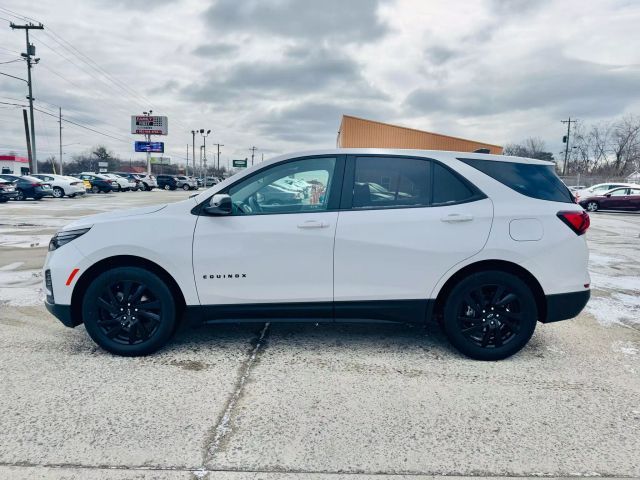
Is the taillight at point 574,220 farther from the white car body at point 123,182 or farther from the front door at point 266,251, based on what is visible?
the white car body at point 123,182

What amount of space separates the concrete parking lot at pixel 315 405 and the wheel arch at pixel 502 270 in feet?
1.63

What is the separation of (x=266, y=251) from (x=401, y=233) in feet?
3.63

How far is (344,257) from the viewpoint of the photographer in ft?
11.5

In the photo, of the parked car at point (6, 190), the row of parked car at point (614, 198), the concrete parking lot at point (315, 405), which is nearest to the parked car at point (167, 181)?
the parked car at point (6, 190)

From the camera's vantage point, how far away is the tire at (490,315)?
11.6ft

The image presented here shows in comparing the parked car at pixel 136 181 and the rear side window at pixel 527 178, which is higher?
the parked car at pixel 136 181

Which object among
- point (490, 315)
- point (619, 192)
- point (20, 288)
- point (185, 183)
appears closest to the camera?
point (490, 315)

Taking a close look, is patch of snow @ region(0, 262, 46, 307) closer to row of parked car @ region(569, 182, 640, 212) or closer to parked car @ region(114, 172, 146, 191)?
row of parked car @ region(569, 182, 640, 212)

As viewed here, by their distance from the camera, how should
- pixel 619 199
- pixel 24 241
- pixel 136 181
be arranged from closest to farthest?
pixel 24 241 < pixel 619 199 < pixel 136 181

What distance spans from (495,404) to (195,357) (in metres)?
2.38

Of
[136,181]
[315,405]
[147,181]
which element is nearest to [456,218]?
[315,405]

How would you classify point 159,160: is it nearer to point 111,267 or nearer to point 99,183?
point 99,183

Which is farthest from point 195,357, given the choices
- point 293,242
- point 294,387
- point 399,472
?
point 399,472

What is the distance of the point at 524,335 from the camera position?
11.8ft
